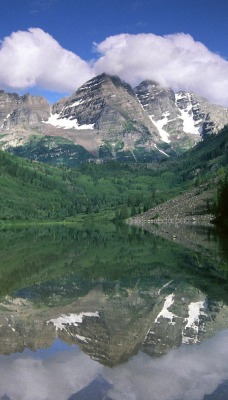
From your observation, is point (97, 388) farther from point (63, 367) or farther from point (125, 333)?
point (125, 333)

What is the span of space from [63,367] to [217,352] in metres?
8.35

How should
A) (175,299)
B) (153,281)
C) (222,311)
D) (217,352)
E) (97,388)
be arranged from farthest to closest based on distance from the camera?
(153,281) < (175,299) < (222,311) < (217,352) < (97,388)

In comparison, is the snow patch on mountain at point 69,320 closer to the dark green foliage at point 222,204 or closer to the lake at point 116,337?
the lake at point 116,337

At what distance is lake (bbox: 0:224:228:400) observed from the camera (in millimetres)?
19297

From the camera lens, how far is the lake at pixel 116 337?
19297mm

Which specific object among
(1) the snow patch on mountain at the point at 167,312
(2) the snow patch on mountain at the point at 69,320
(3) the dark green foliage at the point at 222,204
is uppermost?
(3) the dark green foliage at the point at 222,204

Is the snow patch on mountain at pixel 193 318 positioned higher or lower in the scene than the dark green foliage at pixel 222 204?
lower

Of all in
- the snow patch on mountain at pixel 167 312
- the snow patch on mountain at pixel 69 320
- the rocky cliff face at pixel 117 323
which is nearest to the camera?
the rocky cliff face at pixel 117 323

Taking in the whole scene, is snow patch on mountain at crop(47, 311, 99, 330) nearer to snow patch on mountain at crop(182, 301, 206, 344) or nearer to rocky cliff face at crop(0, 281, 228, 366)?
rocky cliff face at crop(0, 281, 228, 366)

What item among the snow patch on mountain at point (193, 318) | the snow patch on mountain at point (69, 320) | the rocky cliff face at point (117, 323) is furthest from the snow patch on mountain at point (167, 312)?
the snow patch on mountain at point (69, 320)

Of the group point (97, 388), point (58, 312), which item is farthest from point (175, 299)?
point (97, 388)

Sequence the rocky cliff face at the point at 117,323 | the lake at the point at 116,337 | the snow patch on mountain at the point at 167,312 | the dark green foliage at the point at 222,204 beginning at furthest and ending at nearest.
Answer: the dark green foliage at the point at 222,204, the snow patch on mountain at the point at 167,312, the rocky cliff face at the point at 117,323, the lake at the point at 116,337

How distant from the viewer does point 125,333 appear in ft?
91.8

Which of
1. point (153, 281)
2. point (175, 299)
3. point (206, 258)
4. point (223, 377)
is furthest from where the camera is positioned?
point (206, 258)
